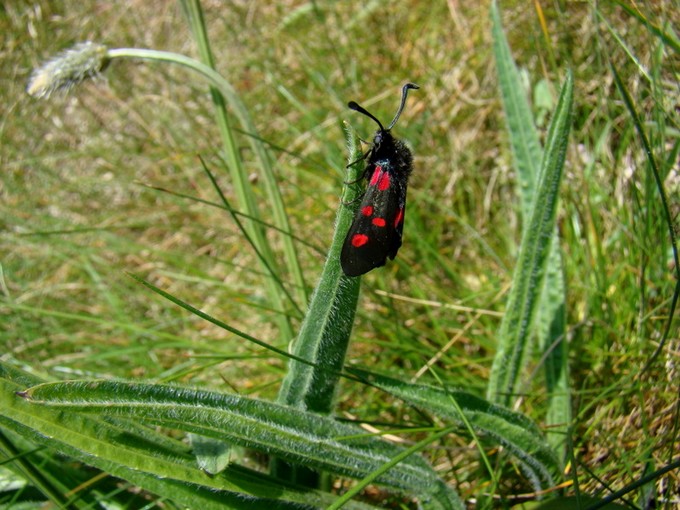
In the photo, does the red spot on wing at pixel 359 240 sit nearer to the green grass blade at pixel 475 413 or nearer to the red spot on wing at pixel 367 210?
the red spot on wing at pixel 367 210

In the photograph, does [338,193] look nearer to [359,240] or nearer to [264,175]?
[264,175]

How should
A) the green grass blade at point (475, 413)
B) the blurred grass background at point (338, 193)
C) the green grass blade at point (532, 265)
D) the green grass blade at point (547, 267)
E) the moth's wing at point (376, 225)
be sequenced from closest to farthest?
the moth's wing at point (376, 225) < the green grass blade at point (475, 413) < the green grass blade at point (532, 265) < the green grass blade at point (547, 267) < the blurred grass background at point (338, 193)

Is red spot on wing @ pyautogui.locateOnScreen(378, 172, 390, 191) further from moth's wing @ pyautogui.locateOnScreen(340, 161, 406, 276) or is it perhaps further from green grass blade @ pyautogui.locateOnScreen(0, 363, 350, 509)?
green grass blade @ pyautogui.locateOnScreen(0, 363, 350, 509)

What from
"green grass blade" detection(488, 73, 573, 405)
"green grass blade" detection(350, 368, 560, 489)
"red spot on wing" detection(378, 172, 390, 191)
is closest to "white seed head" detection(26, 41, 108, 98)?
"red spot on wing" detection(378, 172, 390, 191)

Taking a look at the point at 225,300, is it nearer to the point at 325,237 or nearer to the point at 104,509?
the point at 325,237

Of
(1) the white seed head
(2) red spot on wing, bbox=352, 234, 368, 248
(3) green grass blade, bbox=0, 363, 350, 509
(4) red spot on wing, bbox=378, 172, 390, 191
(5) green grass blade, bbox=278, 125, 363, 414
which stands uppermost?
(1) the white seed head

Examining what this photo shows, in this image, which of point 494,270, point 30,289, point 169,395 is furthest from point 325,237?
point 169,395

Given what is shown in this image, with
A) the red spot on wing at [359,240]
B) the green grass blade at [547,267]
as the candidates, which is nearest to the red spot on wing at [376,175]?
the red spot on wing at [359,240]

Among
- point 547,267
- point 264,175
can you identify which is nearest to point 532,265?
point 547,267
